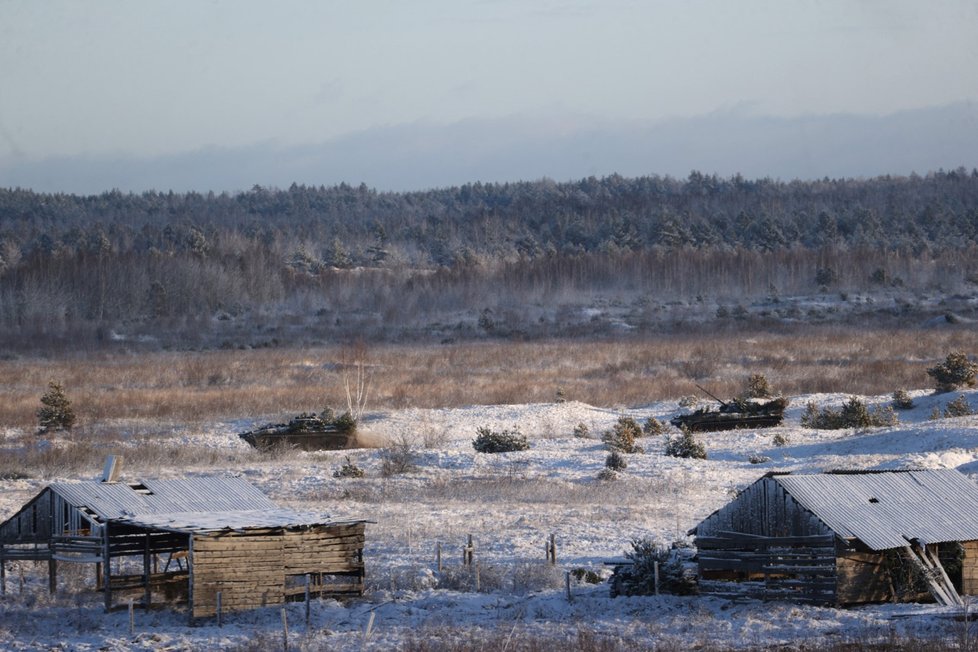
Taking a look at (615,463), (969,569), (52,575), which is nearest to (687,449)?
(615,463)

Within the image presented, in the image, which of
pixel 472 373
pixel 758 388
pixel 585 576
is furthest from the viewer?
pixel 472 373

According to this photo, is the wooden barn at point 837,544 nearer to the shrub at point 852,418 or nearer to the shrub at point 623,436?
the shrub at point 623,436

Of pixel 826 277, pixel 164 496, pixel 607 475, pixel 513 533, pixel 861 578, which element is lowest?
pixel 513 533

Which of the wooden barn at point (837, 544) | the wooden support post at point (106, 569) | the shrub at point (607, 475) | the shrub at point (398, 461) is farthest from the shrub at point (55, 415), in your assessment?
the wooden barn at point (837, 544)

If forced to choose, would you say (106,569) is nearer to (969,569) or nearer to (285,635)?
(285,635)

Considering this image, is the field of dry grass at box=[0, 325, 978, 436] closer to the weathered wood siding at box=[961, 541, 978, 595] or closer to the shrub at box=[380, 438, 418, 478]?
the shrub at box=[380, 438, 418, 478]

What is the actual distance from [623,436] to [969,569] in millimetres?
19632

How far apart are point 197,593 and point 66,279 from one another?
338ft

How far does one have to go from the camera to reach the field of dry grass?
52.0 meters

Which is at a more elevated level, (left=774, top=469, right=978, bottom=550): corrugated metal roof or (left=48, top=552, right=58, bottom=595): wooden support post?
(left=774, top=469, right=978, bottom=550): corrugated metal roof

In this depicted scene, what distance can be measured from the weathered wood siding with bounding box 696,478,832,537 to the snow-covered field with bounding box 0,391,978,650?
1310 mm

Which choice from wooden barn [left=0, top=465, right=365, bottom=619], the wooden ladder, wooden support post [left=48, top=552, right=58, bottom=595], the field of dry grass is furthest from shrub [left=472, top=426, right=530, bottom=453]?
the wooden ladder

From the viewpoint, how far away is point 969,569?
22250mm

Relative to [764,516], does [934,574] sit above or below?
below
